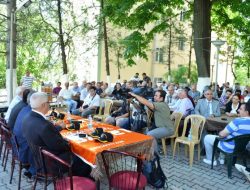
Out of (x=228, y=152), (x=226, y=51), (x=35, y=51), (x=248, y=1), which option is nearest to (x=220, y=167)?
(x=228, y=152)

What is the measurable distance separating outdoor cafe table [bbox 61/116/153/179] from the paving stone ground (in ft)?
2.32

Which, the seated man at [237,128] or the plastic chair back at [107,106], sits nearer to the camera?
the seated man at [237,128]

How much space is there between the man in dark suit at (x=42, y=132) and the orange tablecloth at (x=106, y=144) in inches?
7.6

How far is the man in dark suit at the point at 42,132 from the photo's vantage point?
11.3 ft

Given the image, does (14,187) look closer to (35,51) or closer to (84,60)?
(35,51)

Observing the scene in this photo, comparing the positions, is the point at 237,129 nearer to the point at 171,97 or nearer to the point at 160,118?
the point at 160,118

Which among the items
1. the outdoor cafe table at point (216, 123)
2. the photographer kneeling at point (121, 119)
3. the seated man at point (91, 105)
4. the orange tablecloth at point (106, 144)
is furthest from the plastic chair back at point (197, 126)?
the seated man at point (91, 105)

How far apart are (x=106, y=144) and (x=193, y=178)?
185cm

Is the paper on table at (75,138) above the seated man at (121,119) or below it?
above

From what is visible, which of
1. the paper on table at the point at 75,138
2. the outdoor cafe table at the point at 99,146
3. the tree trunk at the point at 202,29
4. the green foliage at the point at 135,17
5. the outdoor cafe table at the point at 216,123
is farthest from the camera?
the green foliage at the point at 135,17

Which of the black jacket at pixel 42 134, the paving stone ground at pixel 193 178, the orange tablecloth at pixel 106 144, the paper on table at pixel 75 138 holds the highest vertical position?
the black jacket at pixel 42 134

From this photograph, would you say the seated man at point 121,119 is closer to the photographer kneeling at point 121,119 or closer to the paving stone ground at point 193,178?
the photographer kneeling at point 121,119

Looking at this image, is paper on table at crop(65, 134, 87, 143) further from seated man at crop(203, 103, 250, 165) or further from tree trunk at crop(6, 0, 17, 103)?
tree trunk at crop(6, 0, 17, 103)

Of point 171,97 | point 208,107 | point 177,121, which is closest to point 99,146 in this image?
point 177,121
